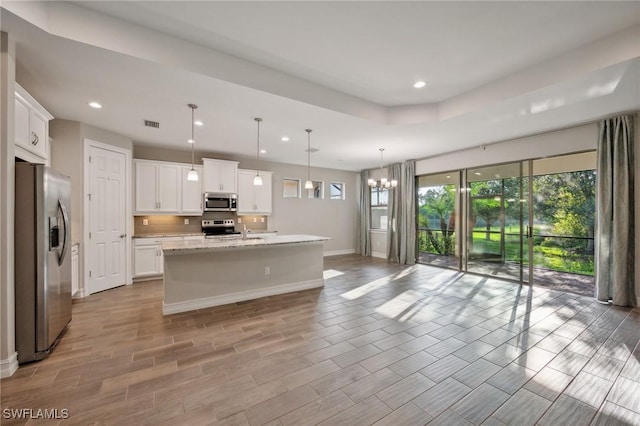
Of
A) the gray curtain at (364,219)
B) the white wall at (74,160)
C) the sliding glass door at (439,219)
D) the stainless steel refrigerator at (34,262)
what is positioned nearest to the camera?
the stainless steel refrigerator at (34,262)

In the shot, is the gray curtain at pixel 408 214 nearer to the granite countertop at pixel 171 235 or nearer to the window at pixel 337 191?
the window at pixel 337 191

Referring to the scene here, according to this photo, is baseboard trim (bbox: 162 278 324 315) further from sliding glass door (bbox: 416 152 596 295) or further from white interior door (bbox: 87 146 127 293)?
sliding glass door (bbox: 416 152 596 295)

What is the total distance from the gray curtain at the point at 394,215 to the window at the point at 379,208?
65cm

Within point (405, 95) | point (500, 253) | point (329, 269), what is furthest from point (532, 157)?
point (329, 269)

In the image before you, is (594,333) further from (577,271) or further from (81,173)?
(81,173)

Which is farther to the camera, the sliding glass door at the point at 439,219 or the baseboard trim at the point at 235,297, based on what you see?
the sliding glass door at the point at 439,219

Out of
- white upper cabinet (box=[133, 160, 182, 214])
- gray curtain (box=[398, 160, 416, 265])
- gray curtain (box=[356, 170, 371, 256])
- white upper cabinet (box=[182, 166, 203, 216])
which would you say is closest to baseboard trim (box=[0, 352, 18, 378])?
white upper cabinet (box=[133, 160, 182, 214])

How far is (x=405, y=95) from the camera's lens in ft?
12.3

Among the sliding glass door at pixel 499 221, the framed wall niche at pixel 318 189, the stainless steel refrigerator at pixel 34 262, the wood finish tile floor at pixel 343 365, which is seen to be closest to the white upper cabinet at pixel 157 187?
the wood finish tile floor at pixel 343 365

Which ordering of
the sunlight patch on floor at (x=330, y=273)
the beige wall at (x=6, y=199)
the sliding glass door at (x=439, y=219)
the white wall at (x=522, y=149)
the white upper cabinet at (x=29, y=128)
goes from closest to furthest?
1. the beige wall at (x=6, y=199)
2. the white upper cabinet at (x=29, y=128)
3. the white wall at (x=522, y=149)
4. the sunlight patch on floor at (x=330, y=273)
5. the sliding glass door at (x=439, y=219)

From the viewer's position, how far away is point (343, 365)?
2.34 metres

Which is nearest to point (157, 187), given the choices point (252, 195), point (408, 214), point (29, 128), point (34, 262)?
point (252, 195)

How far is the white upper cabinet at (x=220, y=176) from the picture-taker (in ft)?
19.7

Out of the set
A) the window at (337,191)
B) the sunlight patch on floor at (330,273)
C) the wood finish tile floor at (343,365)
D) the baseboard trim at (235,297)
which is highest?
the window at (337,191)
